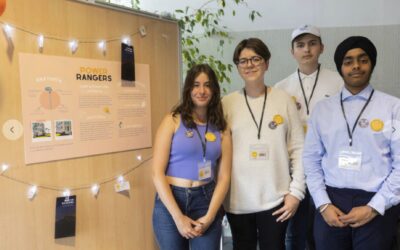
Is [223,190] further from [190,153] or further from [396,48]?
[396,48]

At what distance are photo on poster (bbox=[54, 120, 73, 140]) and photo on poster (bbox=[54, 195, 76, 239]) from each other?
12.2 inches

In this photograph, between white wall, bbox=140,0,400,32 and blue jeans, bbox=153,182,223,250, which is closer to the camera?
blue jeans, bbox=153,182,223,250

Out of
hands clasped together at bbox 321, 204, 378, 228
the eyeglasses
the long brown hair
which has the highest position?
the eyeglasses

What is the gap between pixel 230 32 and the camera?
3197mm

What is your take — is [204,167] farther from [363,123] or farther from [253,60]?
[363,123]

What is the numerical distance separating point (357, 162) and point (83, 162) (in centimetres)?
137

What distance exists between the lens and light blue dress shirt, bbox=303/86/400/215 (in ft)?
4.86

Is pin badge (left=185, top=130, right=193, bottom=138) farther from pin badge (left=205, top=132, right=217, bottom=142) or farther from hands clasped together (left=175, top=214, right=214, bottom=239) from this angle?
hands clasped together (left=175, top=214, right=214, bottom=239)

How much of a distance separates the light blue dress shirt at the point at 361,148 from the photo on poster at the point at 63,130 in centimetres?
122

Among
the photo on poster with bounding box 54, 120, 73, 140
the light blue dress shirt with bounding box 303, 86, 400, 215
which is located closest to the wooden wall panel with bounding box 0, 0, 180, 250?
the photo on poster with bounding box 54, 120, 73, 140

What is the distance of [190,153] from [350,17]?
83.6 inches

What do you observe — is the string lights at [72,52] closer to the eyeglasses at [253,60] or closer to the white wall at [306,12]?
the eyeglasses at [253,60]

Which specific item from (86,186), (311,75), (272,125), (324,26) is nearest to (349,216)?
(272,125)

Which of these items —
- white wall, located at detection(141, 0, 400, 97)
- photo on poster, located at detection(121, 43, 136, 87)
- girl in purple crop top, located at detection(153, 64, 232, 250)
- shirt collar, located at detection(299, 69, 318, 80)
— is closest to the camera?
girl in purple crop top, located at detection(153, 64, 232, 250)
